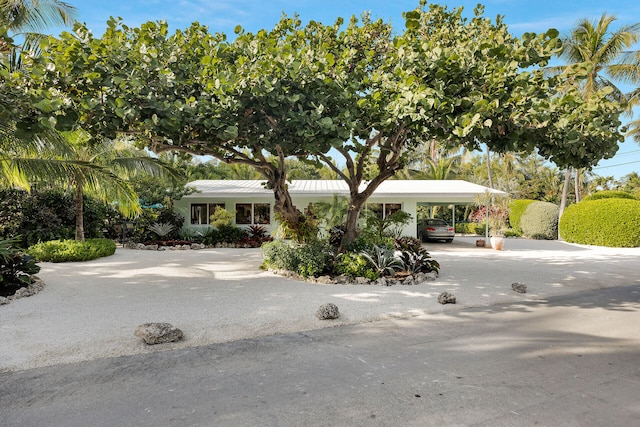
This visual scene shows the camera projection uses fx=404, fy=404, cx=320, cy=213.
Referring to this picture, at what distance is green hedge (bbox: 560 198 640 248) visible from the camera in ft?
62.3

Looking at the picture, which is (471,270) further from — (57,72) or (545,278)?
(57,72)

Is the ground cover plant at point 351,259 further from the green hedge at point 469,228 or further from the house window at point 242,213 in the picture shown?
the green hedge at point 469,228

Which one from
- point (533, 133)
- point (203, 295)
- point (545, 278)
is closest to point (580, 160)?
point (533, 133)

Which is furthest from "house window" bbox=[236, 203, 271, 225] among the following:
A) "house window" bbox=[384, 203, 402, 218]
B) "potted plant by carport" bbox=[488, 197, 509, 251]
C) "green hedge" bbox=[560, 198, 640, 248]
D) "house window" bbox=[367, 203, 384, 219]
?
"green hedge" bbox=[560, 198, 640, 248]

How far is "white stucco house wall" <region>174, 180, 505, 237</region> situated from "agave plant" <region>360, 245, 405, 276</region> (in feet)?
30.6

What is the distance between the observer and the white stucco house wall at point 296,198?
19434 millimetres

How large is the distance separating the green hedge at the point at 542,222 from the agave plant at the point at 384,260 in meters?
18.6

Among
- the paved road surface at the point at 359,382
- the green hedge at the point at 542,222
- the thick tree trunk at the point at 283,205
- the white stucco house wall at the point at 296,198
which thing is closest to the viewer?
the paved road surface at the point at 359,382

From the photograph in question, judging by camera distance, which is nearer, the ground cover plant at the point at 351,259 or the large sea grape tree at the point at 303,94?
the large sea grape tree at the point at 303,94

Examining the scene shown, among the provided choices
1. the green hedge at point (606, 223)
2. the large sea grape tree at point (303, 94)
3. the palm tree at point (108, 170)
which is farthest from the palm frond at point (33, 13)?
the green hedge at point (606, 223)

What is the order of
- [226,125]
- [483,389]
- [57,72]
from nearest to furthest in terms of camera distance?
[483,389] → [57,72] → [226,125]

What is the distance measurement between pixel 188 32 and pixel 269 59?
272 cm

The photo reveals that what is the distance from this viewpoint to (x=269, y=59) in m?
7.21

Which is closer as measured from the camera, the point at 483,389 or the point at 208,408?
the point at 208,408
